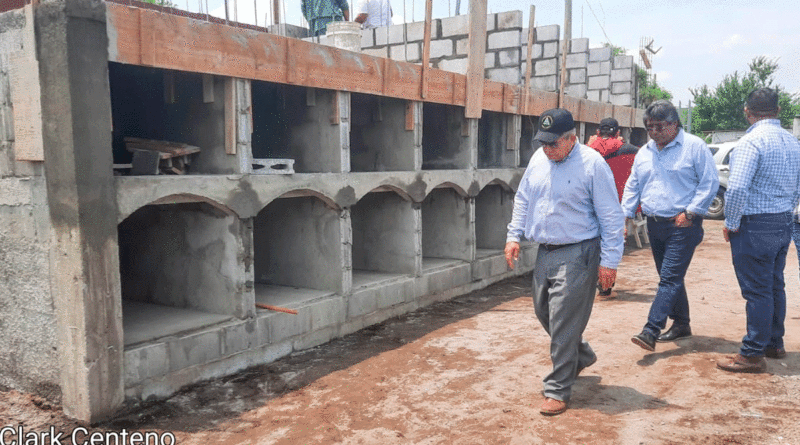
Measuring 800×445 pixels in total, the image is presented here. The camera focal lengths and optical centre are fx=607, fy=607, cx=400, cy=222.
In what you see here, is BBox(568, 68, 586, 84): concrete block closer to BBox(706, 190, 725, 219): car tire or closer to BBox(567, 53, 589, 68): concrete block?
BBox(567, 53, 589, 68): concrete block

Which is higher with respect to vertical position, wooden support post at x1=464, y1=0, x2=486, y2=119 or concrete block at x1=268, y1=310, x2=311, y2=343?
wooden support post at x1=464, y1=0, x2=486, y2=119

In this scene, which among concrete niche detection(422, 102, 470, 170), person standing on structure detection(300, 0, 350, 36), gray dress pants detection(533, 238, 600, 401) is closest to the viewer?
gray dress pants detection(533, 238, 600, 401)

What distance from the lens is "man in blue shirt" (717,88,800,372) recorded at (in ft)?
14.3

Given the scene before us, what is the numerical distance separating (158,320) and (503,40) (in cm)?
683

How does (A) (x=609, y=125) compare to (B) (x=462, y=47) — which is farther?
(B) (x=462, y=47)

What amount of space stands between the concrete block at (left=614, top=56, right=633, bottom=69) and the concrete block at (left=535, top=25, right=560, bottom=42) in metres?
4.14

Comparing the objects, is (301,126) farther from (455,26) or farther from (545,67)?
(545,67)

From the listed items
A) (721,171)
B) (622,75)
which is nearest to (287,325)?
(622,75)

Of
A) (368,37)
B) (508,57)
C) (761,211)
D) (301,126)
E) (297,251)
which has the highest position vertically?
(368,37)

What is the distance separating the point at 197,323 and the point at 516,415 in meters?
2.71

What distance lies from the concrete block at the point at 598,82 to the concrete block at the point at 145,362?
1206 centimetres

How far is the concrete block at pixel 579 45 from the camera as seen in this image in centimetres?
1205

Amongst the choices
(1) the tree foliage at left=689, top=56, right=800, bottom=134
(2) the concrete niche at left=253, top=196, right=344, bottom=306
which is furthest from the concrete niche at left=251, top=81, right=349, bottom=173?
(1) the tree foliage at left=689, top=56, right=800, bottom=134

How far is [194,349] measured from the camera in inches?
189
